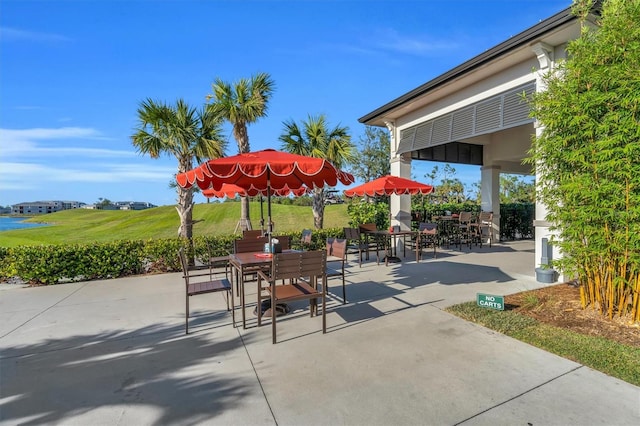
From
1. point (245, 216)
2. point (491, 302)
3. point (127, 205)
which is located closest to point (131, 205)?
point (127, 205)

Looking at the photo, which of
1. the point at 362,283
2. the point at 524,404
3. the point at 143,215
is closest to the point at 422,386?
the point at 524,404

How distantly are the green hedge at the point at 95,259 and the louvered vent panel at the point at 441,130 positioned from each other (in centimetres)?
617

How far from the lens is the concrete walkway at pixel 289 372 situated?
221 centimetres

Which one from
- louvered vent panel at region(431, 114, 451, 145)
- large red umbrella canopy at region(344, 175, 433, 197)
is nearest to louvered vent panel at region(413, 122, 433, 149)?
louvered vent panel at region(431, 114, 451, 145)

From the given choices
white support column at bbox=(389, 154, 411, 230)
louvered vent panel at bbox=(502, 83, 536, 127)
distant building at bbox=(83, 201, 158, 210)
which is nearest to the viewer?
louvered vent panel at bbox=(502, 83, 536, 127)

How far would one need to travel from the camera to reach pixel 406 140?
371 inches

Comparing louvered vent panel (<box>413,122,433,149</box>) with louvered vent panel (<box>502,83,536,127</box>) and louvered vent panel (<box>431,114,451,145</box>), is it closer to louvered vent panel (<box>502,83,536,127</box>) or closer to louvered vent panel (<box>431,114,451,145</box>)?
louvered vent panel (<box>431,114,451,145</box>)

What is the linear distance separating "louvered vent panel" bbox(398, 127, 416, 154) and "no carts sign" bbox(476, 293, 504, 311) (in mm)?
5650

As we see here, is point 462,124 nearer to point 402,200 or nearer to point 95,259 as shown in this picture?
point 402,200

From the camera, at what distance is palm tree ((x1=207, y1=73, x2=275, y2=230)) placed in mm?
9984

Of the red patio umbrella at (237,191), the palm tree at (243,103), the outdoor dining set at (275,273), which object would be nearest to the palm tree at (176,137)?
the palm tree at (243,103)

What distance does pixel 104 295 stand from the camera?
547 cm

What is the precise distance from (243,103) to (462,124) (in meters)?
6.77

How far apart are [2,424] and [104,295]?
146 inches
